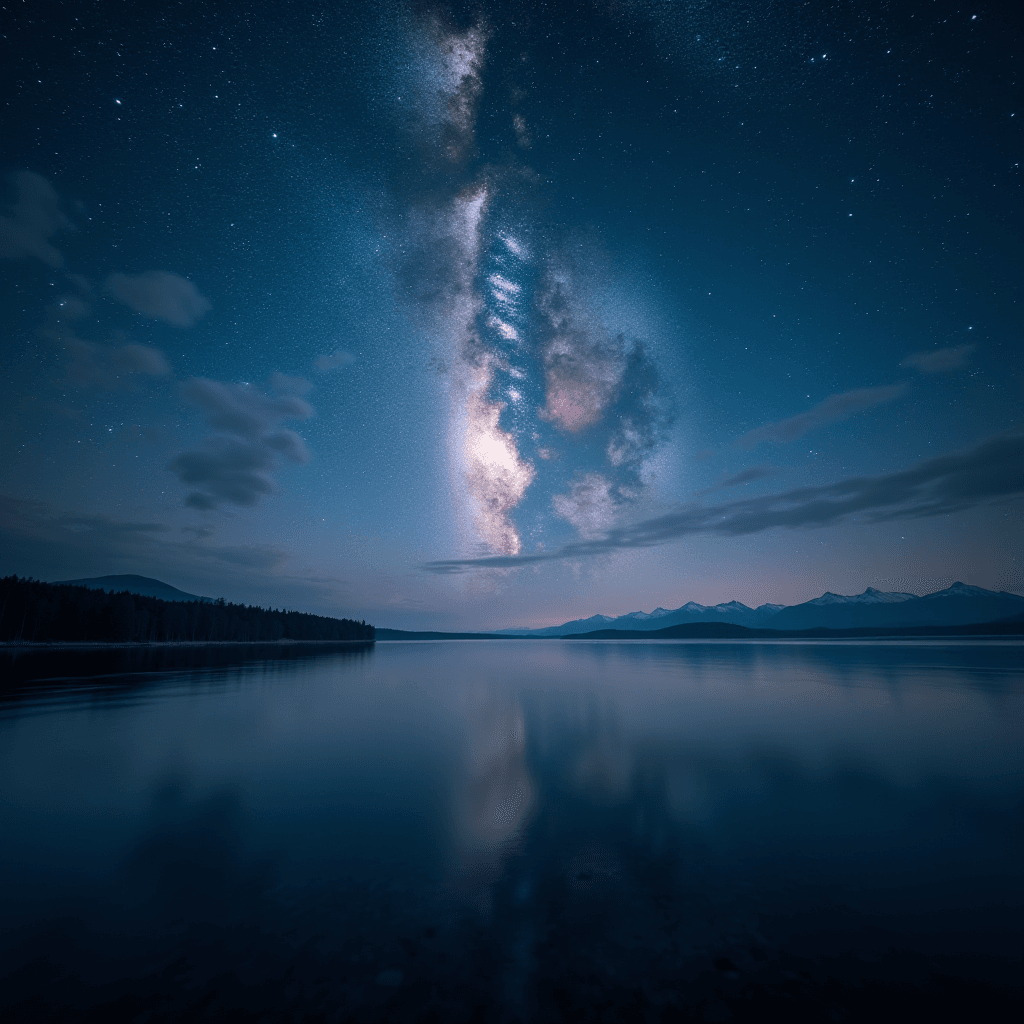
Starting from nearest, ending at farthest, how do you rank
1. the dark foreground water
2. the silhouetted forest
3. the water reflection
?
the dark foreground water → the water reflection → the silhouetted forest

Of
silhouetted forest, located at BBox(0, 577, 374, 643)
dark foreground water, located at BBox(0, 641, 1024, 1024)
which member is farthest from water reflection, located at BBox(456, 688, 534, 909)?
silhouetted forest, located at BBox(0, 577, 374, 643)

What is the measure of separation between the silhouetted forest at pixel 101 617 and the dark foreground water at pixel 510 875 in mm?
117365

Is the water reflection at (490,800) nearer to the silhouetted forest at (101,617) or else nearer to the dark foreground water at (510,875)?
the dark foreground water at (510,875)

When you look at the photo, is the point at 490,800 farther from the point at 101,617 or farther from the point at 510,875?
the point at 101,617

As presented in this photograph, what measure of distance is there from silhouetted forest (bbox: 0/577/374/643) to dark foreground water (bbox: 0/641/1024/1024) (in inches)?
4621

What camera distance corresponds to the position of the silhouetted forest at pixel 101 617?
99.0 m

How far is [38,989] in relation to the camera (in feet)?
19.6

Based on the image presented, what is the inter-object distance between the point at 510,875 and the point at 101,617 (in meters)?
144

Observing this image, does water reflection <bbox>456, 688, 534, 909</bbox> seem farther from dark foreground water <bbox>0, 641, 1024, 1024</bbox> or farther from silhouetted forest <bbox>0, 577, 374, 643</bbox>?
silhouetted forest <bbox>0, 577, 374, 643</bbox>

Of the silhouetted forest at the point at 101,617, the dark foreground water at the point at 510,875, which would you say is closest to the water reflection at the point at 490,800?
the dark foreground water at the point at 510,875

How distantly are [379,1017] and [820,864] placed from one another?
9358 mm

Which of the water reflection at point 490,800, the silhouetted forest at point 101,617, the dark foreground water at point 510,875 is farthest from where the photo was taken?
the silhouetted forest at point 101,617

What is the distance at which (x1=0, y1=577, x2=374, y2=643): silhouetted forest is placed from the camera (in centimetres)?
9900

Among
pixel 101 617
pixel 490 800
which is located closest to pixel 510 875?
pixel 490 800
